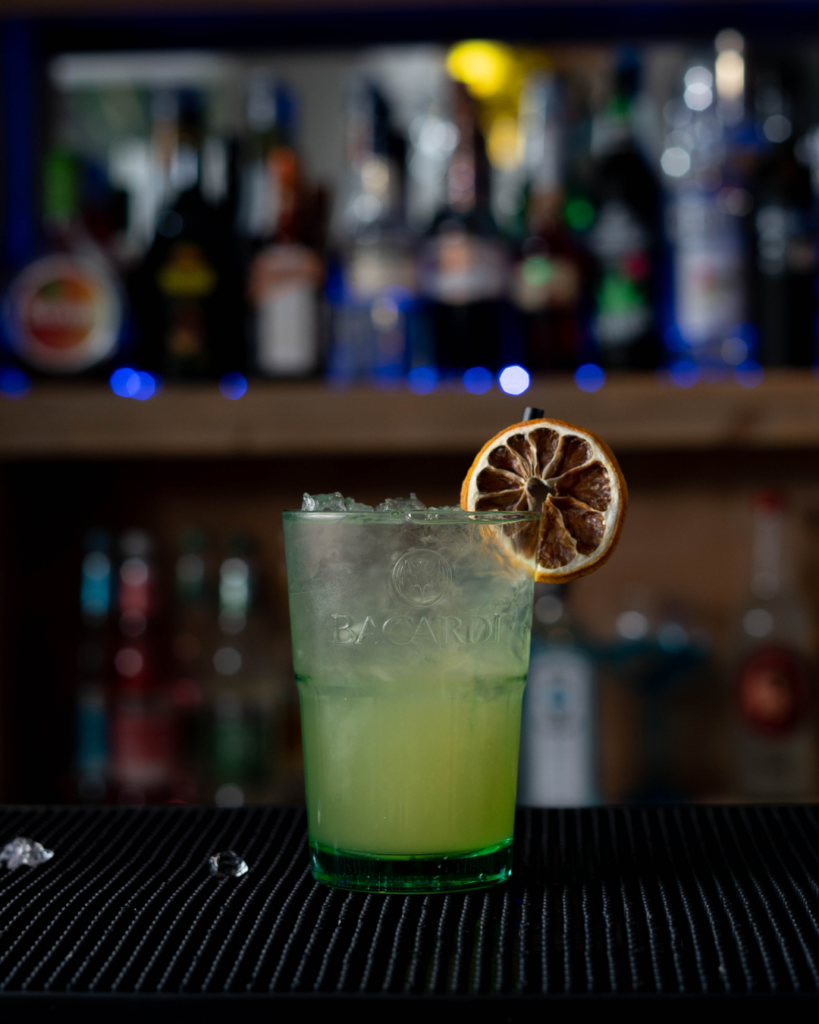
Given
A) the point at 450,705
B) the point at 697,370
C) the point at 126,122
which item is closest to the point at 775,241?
the point at 697,370

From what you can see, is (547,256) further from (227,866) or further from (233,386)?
(227,866)

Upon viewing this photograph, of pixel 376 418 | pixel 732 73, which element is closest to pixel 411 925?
pixel 376 418

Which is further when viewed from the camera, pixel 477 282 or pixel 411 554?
pixel 477 282

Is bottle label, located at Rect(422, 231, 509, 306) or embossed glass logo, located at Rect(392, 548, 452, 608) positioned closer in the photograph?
embossed glass logo, located at Rect(392, 548, 452, 608)

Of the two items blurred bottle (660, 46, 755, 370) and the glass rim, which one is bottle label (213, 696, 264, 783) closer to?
blurred bottle (660, 46, 755, 370)

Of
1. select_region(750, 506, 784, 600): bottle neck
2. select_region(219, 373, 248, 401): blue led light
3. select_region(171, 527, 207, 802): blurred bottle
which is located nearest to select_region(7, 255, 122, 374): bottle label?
select_region(219, 373, 248, 401): blue led light

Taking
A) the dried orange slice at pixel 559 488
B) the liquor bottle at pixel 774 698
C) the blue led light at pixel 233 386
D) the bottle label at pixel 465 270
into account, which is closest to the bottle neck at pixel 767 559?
the liquor bottle at pixel 774 698

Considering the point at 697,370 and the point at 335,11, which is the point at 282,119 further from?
Answer: the point at 697,370

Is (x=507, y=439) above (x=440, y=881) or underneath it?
above
